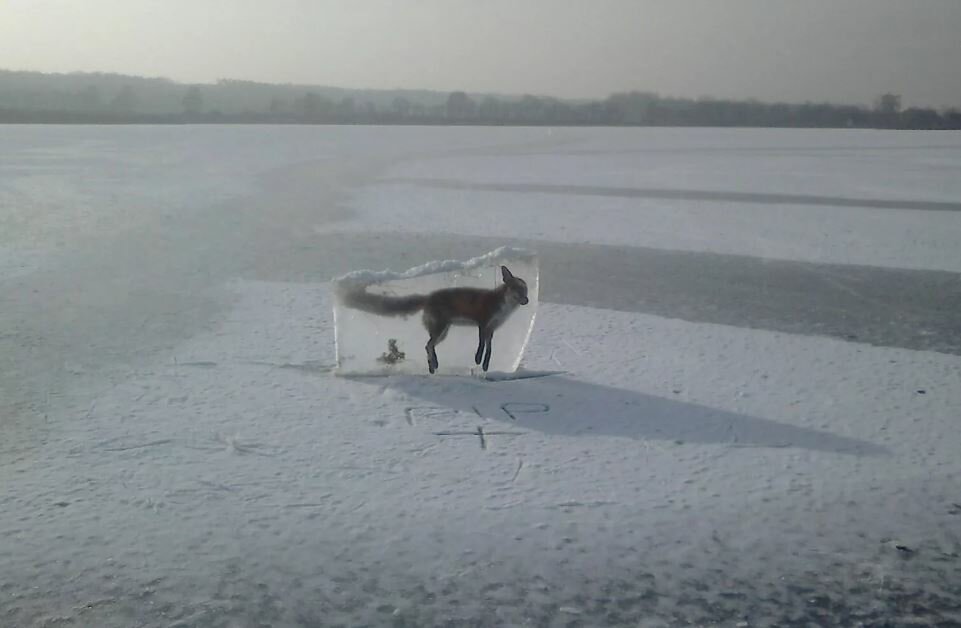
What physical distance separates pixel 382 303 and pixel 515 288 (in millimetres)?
859

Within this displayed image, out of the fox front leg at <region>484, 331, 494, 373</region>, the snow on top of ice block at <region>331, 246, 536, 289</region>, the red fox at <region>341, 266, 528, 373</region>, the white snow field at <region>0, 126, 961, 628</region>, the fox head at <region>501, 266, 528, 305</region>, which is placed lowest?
the white snow field at <region>0, 126, 961, 628</region>

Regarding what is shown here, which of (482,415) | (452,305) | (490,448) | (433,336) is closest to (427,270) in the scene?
(452,305)

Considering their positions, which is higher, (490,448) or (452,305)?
(452,305)

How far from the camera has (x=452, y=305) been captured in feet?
18.5

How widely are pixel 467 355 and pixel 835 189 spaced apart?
57.1 feet

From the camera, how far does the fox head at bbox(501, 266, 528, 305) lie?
5641 millimetres

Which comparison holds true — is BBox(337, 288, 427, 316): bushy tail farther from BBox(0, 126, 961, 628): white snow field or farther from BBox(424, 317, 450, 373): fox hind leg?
BBox(0, 126, 961, 628): white snow field

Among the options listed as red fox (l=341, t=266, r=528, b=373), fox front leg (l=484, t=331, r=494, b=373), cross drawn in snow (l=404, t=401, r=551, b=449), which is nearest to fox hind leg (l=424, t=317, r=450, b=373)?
red fox (l=341, t=266, r=528, b=373)

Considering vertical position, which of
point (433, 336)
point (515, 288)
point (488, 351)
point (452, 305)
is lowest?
point (488, 351)

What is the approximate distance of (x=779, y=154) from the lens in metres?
34.8

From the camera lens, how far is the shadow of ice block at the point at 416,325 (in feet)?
18.4

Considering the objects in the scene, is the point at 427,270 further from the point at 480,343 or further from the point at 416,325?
the point at 480,343

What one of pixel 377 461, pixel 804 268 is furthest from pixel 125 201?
pixel 377 461

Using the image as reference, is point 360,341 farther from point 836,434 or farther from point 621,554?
point 836,434
